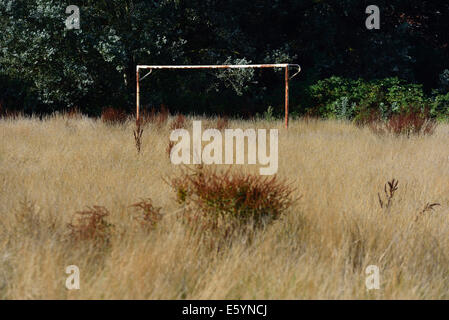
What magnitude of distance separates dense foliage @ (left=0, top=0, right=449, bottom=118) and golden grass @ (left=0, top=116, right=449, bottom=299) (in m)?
8.00

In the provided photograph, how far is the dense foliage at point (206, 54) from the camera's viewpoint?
15203 mm

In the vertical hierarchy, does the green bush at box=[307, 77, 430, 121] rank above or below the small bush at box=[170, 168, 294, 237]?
above

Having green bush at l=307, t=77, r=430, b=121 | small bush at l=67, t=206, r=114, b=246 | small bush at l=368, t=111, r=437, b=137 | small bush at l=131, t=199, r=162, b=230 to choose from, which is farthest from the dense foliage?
small bush at l=67, t=206, r=114, b=246

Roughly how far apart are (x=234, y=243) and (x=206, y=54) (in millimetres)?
13809

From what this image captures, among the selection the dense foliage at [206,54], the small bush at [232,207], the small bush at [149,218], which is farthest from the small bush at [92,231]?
the dense foliage at [206,54]

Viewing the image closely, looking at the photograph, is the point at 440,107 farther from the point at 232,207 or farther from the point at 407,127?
the point at 232,207

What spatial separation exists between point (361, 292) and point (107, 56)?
1243cm

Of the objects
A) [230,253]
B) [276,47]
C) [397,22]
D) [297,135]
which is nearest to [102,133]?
[297,135]

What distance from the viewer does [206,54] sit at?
57.0 feet

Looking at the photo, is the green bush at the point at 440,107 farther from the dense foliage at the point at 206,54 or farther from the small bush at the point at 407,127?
the small bush at the point at 407,127

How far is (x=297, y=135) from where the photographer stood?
1139cm

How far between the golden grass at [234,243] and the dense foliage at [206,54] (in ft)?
26.2

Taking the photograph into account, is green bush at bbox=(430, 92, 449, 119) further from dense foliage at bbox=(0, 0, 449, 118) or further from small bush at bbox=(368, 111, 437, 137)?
small bush at bbox=(368, 111, 437, 137)

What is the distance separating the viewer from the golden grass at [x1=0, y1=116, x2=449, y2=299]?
3.46 meters
